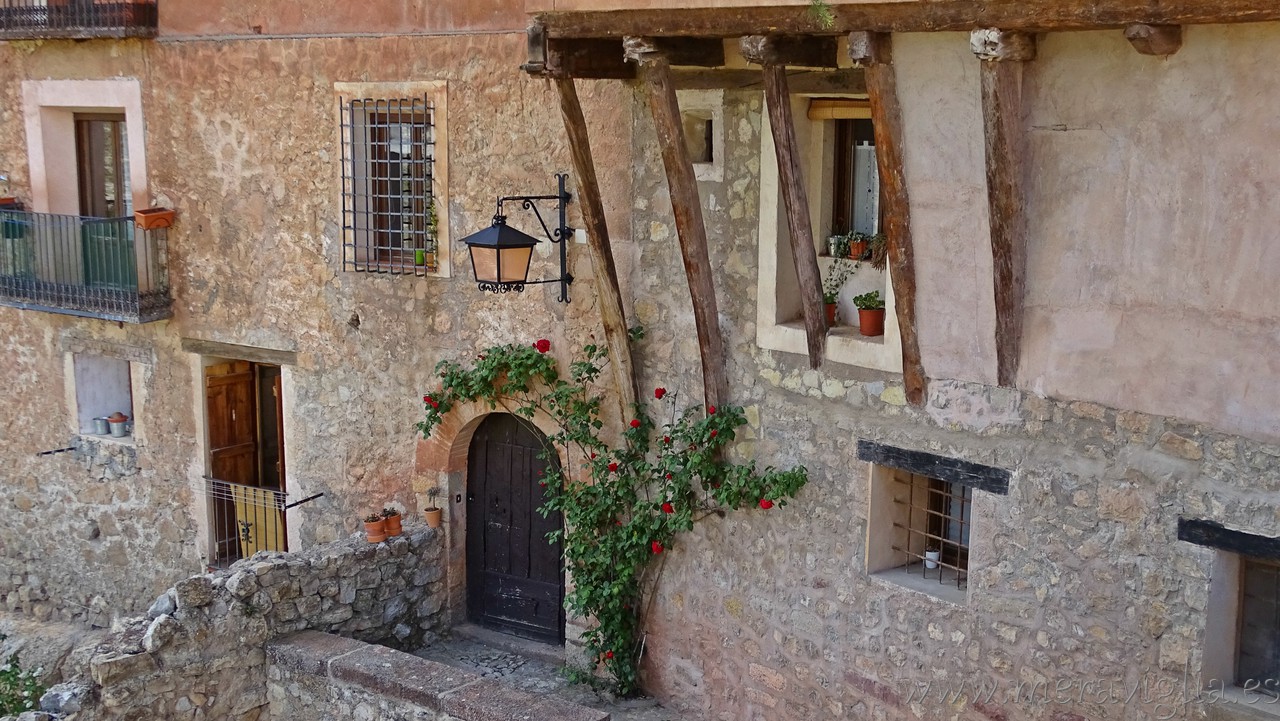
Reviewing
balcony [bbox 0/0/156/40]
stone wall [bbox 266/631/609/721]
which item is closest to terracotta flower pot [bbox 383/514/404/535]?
stone wall [bbox 266/631/609/721]

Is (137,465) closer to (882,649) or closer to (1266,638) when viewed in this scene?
(882,649)

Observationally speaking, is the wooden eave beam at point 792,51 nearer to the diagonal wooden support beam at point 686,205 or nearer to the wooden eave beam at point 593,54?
the diagonal wooden support beam at point 686,205

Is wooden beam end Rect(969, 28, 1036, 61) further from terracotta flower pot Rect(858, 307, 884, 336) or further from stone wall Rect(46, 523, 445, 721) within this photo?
stone wall Rect(46, 523, 445, 721)

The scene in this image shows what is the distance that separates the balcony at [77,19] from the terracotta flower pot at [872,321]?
641 cm

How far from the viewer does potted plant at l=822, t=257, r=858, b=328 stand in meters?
7.59

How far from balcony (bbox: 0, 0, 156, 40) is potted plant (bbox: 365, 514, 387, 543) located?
14.1 ft

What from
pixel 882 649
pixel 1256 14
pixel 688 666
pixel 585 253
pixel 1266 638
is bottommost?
pixel 688 666

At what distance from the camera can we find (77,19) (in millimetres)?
10648

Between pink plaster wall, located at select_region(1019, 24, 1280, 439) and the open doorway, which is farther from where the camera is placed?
the open doorway

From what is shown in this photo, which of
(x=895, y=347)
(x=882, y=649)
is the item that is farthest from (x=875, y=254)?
(x=882, y=649)

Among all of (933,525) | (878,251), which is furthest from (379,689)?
(878,251)

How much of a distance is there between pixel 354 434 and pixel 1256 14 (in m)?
7.03

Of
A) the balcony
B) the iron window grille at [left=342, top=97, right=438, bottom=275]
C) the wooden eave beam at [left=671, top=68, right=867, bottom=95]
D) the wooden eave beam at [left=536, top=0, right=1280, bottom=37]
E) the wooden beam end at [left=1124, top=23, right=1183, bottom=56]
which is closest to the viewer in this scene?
the wooden eave beam at [left=536, top=0, right=1280, bottom=37]

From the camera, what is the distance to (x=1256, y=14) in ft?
16.2
